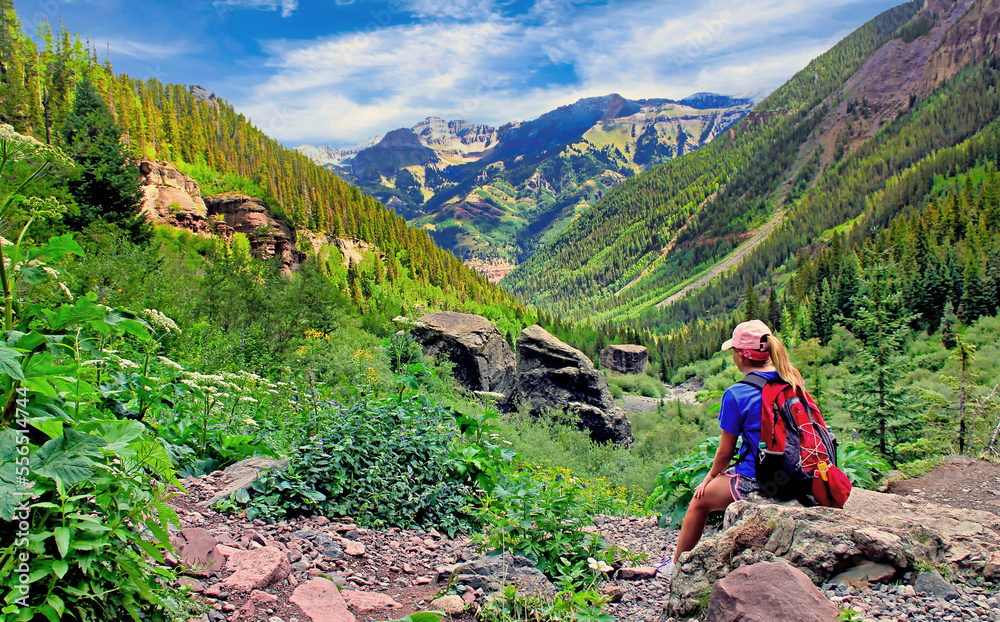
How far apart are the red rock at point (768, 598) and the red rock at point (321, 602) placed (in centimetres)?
223

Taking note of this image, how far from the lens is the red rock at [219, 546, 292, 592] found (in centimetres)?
319

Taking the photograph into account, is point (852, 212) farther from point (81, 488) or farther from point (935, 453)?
point (81, 488)

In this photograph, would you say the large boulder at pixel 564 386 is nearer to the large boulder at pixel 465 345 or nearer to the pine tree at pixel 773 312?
the large boulder at pixel 465 345

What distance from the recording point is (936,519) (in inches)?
148

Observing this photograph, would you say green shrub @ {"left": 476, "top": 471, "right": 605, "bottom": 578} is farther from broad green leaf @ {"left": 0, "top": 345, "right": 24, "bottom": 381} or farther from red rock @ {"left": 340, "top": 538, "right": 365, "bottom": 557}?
broad green leaf @ {"left": 0, "top": 345, "right": 24, "bottom": 381}

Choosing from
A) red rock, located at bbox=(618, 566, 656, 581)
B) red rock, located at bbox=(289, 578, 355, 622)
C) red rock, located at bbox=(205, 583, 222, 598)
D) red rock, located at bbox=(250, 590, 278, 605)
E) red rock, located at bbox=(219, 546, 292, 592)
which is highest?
red rock, located at bbox=(205, 583, 222, 598)

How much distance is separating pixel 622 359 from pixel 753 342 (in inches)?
3175

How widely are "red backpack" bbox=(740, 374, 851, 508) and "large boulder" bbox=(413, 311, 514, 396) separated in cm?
1956

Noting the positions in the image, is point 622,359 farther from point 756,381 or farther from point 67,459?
point 67,459

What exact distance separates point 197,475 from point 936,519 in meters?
6.64

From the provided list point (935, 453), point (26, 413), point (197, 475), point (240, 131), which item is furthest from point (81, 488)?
point (240, 131)

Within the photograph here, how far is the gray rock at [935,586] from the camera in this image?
2.82 m

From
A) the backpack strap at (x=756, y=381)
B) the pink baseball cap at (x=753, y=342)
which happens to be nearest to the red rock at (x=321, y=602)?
the backpack strap at (x=756, y=381)

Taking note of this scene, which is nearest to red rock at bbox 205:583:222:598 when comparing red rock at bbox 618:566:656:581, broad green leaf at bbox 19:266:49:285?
broad green leaf at bbox 19:266:49:285
